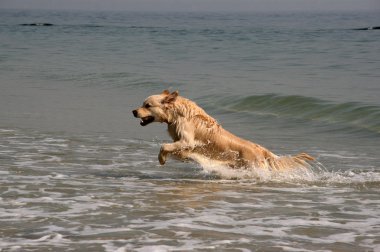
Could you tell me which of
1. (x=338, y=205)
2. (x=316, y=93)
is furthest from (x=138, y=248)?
(x=316, y=93)

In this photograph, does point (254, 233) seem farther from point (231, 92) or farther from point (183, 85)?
point (183, 85)

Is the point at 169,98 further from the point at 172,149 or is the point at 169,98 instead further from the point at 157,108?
the point at 172,149

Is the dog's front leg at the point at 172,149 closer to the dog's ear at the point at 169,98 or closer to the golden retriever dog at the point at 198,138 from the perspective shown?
the golden retriever dog at the point at 198,138

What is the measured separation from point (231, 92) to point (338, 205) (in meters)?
12.3

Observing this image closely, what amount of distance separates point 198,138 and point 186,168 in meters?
0.76

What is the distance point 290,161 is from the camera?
31.1ft

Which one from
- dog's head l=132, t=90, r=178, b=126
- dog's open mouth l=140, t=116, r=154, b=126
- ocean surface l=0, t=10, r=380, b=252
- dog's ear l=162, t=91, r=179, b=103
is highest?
dog's ear l=162, t=91, r=179, b=103

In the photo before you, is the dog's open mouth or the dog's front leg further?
the dog's open mouth

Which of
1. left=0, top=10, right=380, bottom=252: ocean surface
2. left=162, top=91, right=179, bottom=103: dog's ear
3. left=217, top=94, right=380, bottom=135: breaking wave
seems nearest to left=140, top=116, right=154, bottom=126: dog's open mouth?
left=162, top=91, right=179, bottom=103: dog's ear

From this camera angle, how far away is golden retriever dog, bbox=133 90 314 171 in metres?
9.57

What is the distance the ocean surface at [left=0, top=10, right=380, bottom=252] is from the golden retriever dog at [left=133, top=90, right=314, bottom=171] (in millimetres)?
214

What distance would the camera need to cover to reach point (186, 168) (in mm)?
10328

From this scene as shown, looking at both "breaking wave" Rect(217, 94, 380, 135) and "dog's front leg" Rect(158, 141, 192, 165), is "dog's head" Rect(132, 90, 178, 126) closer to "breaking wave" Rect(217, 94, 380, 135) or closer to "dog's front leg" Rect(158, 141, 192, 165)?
"dog's front leg" Rect(158, 141, 192, 165)

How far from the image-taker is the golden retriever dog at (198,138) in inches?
377
